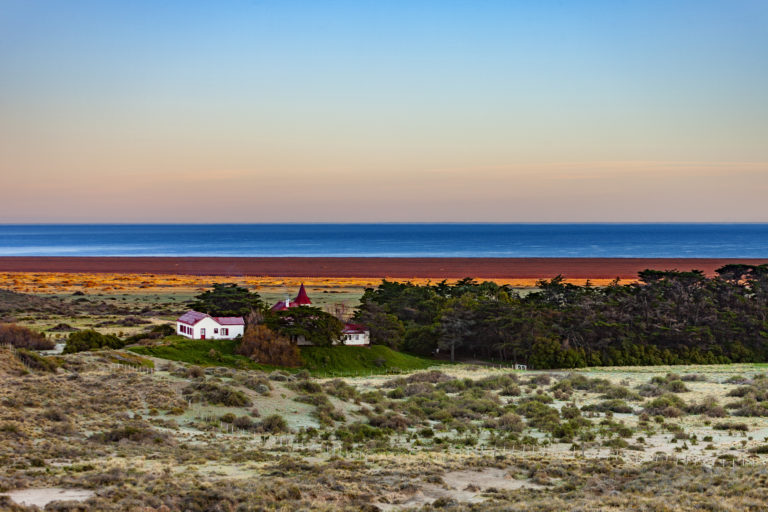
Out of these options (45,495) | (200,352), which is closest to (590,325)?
(200,352)

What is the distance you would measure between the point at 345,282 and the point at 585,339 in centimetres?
6944

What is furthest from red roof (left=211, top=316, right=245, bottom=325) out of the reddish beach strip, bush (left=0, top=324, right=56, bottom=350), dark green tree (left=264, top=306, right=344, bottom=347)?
the reddish beach strip

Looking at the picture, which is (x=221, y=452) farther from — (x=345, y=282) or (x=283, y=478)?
(x=345, y=282)

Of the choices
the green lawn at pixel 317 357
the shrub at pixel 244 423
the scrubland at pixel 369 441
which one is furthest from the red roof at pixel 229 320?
the shrub at pixel 244 423

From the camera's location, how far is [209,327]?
53438mm

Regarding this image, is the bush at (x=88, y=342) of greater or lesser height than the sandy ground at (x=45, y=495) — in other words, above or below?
below

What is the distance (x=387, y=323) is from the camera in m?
62.0

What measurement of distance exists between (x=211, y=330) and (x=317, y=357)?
8585mm

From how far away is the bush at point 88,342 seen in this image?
1896 inches

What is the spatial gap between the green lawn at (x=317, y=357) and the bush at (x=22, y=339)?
7.73 meters

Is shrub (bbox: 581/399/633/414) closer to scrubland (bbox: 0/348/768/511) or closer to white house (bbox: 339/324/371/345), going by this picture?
scrubland (bbox: 0/348/768/511)

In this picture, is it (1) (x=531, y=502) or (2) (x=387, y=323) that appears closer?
(1) (x=531, y=502)

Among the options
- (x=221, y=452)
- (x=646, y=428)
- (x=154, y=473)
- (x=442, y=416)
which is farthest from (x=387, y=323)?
(x=154, y=473)

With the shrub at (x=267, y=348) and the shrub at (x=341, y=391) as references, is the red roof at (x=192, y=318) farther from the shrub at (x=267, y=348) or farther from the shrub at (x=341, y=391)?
the shrub at (x=341, y=391)
